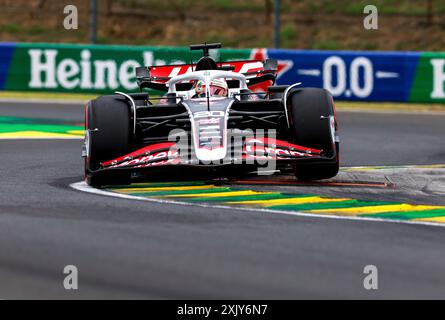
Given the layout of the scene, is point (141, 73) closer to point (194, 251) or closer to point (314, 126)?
point (314, 126)

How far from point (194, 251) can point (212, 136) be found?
314 cm

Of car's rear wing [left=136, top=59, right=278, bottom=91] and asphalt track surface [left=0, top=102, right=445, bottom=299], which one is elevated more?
car's rear wing [left=136, top=59, right=278, bottom=91]

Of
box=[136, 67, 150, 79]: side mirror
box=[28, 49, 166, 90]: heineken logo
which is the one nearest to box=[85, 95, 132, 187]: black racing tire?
box=[136, 67, 150, 79]: side mirror

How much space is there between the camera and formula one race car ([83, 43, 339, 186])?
1101 cm

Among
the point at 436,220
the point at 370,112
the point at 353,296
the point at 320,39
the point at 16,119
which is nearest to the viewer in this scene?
the point at 353,296

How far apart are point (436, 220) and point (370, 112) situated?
11391mm

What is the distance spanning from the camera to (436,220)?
9.70 metres

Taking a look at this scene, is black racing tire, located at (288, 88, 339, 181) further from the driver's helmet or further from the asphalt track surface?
the asphalt track surface

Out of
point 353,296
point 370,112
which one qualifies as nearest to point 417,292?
point 353,296

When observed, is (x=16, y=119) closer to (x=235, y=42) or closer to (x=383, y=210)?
(x=383, y=210)

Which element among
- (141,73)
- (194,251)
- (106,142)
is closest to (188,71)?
(141,73)

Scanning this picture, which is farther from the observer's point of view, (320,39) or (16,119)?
(320,39)

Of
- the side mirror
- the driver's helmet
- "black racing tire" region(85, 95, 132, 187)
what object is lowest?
"black racing tire" region(85, 95, 132, 187)

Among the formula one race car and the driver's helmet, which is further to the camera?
the driver's helmet
